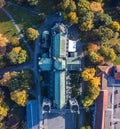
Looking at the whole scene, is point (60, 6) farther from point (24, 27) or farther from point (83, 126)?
point (83, 126)

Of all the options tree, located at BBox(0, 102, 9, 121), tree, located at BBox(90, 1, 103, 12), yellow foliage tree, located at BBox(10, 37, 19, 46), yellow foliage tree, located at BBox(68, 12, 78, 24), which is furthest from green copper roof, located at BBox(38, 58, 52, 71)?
tree, located at BBox(90, 1, 103, 12)

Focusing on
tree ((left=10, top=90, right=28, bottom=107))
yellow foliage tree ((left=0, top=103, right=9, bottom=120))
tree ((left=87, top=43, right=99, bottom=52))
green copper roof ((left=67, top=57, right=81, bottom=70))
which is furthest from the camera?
tree ((left=87, top=43, right=99, bottom=52))

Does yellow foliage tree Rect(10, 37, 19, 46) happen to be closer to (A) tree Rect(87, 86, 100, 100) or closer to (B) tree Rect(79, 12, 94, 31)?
(B) tree Rect(79, 12, 94, 31)

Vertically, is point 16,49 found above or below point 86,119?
above

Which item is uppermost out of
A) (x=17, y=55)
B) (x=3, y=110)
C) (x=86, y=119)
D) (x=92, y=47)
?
(x=92, y=47)

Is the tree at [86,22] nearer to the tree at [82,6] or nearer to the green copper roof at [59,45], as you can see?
the tree at [82,6]

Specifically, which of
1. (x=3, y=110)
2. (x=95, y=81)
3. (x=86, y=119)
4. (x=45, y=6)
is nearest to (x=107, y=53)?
(x=95, y=81)

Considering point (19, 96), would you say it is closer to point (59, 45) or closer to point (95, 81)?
point (59, 45)
